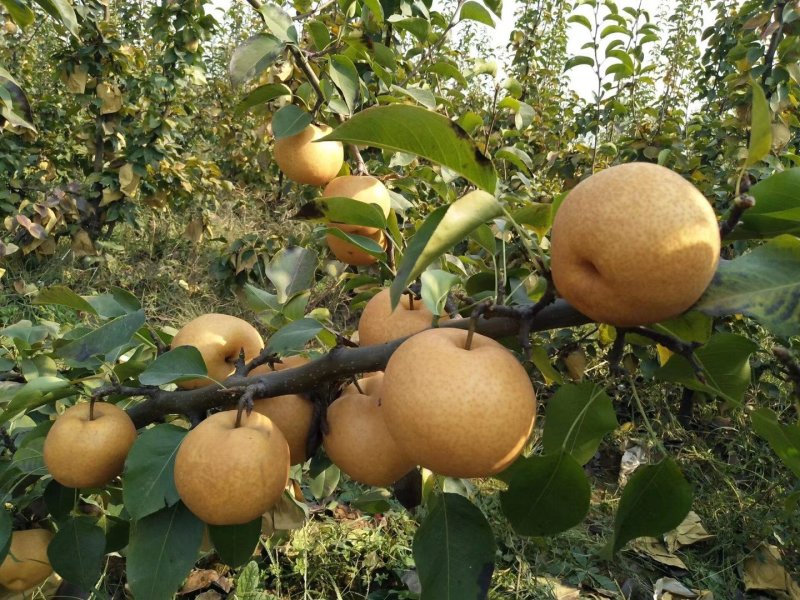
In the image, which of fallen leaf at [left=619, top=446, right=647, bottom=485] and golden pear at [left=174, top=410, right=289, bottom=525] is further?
fallen leaf at [left=619, top=446, right=647, bottom=485]

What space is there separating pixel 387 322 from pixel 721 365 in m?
0.48

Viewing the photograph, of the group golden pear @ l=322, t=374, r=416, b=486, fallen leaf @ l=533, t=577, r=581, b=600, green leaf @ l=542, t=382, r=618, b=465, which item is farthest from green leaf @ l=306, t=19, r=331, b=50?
fallen leaf @ l=533, t=577, r=581, b=600

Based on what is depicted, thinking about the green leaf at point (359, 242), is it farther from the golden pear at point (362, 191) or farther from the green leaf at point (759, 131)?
the green leaf at point (759, 131)

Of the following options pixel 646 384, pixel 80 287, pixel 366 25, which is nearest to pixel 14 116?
pixel 366 25

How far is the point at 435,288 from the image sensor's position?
2.76ft

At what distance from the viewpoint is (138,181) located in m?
4.27

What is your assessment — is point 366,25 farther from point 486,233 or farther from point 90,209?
point 90,209

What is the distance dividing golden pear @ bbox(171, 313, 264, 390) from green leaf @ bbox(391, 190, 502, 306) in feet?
1.86

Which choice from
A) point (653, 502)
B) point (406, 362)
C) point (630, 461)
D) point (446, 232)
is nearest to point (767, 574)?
point (630, 461)

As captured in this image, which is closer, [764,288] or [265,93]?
[764,288]

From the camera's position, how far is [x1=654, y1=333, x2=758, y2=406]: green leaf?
806mm

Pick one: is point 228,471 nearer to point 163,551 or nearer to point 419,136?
point 163,551

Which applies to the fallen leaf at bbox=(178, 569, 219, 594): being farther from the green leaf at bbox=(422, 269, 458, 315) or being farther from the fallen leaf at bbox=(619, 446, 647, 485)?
the fallen leaf at bbox=(619, 446, 647, 485)

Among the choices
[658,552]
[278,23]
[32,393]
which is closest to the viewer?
[32,393]
